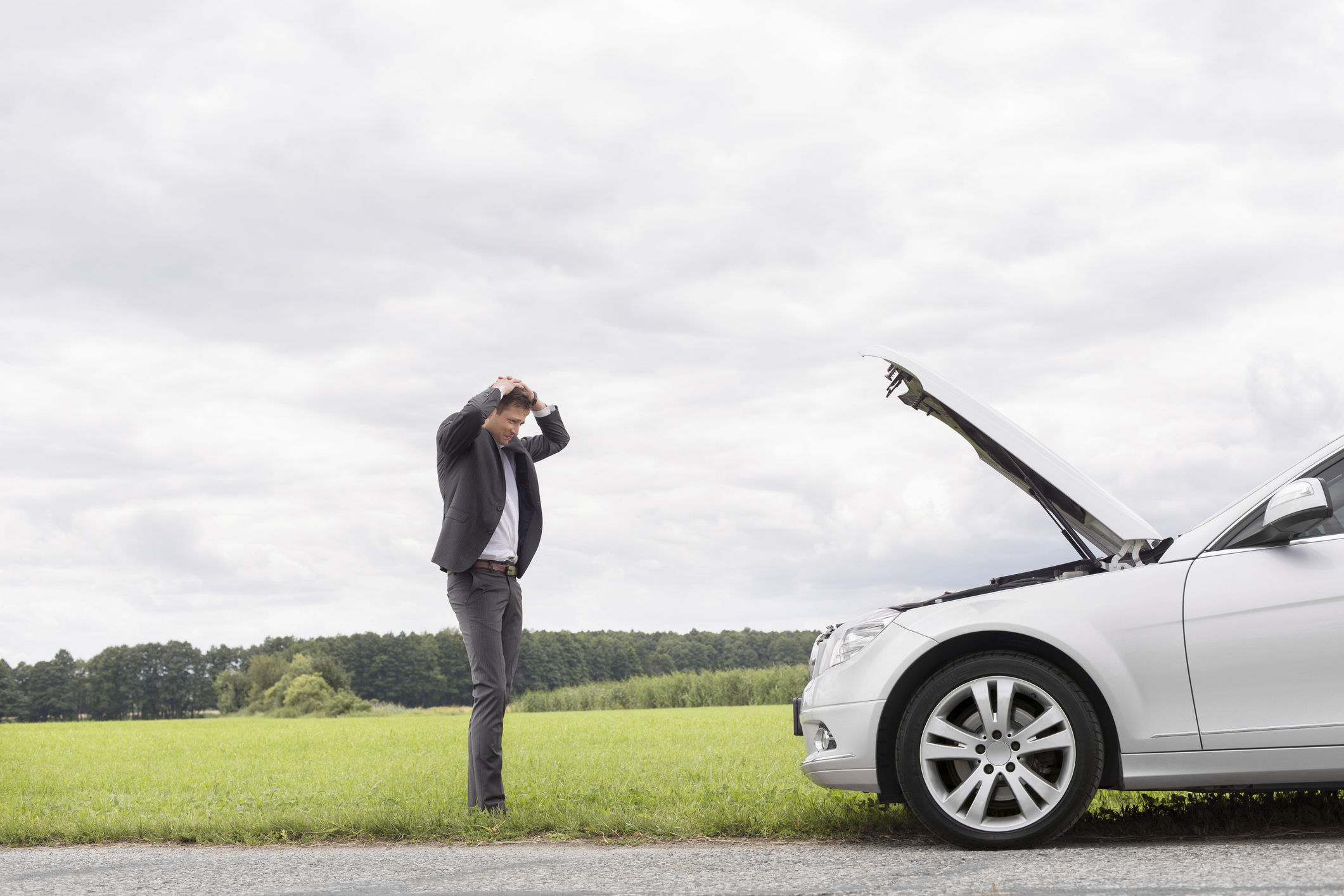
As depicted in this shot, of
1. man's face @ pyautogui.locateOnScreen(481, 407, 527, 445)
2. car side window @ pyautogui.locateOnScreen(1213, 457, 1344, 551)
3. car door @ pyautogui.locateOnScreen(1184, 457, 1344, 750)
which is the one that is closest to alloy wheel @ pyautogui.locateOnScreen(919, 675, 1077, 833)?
car door @ pyautogui.locateOnScreen(1184, 457, 1344, 750)

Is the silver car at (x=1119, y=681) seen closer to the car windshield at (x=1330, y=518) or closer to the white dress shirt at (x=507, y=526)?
the car windshield at (x=1330, y=518)

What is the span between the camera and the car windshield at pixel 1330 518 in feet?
14.1

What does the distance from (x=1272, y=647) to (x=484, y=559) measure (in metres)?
3.75

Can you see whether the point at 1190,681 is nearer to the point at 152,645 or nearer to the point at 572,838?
the point at 572,838

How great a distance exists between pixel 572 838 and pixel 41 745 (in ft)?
42.4

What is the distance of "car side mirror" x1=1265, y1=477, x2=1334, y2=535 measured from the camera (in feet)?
12.8

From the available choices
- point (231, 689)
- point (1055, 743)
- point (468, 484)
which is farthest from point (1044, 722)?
point (231, 689)

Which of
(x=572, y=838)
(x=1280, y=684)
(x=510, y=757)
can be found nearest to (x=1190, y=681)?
(x=1280, y=684)

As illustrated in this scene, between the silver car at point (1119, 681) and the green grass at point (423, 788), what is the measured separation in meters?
0.75

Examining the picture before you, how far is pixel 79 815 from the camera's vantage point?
20.1 feet

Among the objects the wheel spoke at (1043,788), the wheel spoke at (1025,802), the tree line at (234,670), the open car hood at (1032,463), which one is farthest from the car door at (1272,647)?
the tree line at (234,670)

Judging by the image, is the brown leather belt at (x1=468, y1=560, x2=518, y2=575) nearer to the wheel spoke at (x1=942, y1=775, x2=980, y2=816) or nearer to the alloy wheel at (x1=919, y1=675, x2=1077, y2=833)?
the alloy wheel at (x1=919, y1=675, x2=1077, y2=833)

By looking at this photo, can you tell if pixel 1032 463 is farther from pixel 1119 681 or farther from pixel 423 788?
pixel 423 788

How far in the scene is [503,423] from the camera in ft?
18.4
